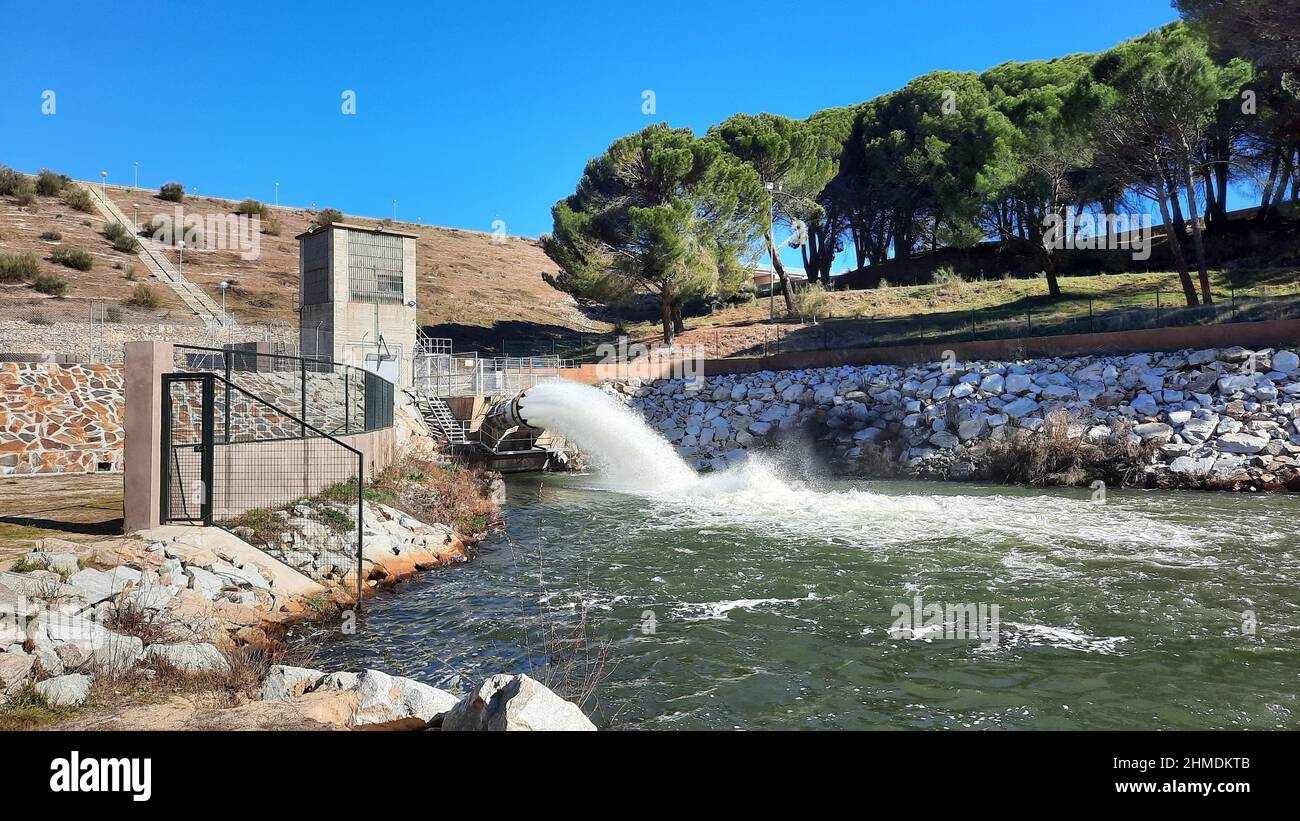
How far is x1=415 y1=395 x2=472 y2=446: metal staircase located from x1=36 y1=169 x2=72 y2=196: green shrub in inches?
1873

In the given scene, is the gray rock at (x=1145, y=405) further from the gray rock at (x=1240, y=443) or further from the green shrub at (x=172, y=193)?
the green shrub at (x=172, y=193)

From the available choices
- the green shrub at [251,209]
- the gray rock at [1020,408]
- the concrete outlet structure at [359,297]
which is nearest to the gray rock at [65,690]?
the gray rock at [1020,408]

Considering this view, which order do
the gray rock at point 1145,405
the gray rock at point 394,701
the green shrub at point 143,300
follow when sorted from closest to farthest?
the gray rock at point 394,701 → the gray rock at point 1145,405 → the green shrub at point 143,300

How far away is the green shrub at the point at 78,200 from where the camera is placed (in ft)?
181

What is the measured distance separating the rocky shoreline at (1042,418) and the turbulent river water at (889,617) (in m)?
2.43

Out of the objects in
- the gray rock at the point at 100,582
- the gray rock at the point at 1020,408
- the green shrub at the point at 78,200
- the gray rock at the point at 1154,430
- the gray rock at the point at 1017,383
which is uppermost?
the green shrub at the point at 78,200

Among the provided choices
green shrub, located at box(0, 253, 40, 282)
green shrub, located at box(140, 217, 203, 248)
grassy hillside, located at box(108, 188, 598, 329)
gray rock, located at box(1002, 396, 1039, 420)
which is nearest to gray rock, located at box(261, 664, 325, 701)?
gray rock, located at box(1002, 396, 1039, 420)

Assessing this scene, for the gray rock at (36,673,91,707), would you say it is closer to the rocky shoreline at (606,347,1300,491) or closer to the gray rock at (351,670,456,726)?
the gray rock at (351,670,456,726)

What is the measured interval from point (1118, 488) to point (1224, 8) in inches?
590

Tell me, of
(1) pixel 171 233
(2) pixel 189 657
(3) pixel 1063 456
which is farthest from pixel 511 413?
(1) pixel 171 233

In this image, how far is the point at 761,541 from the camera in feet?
42.4

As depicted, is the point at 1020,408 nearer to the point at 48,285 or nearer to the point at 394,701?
the point at 394,701
